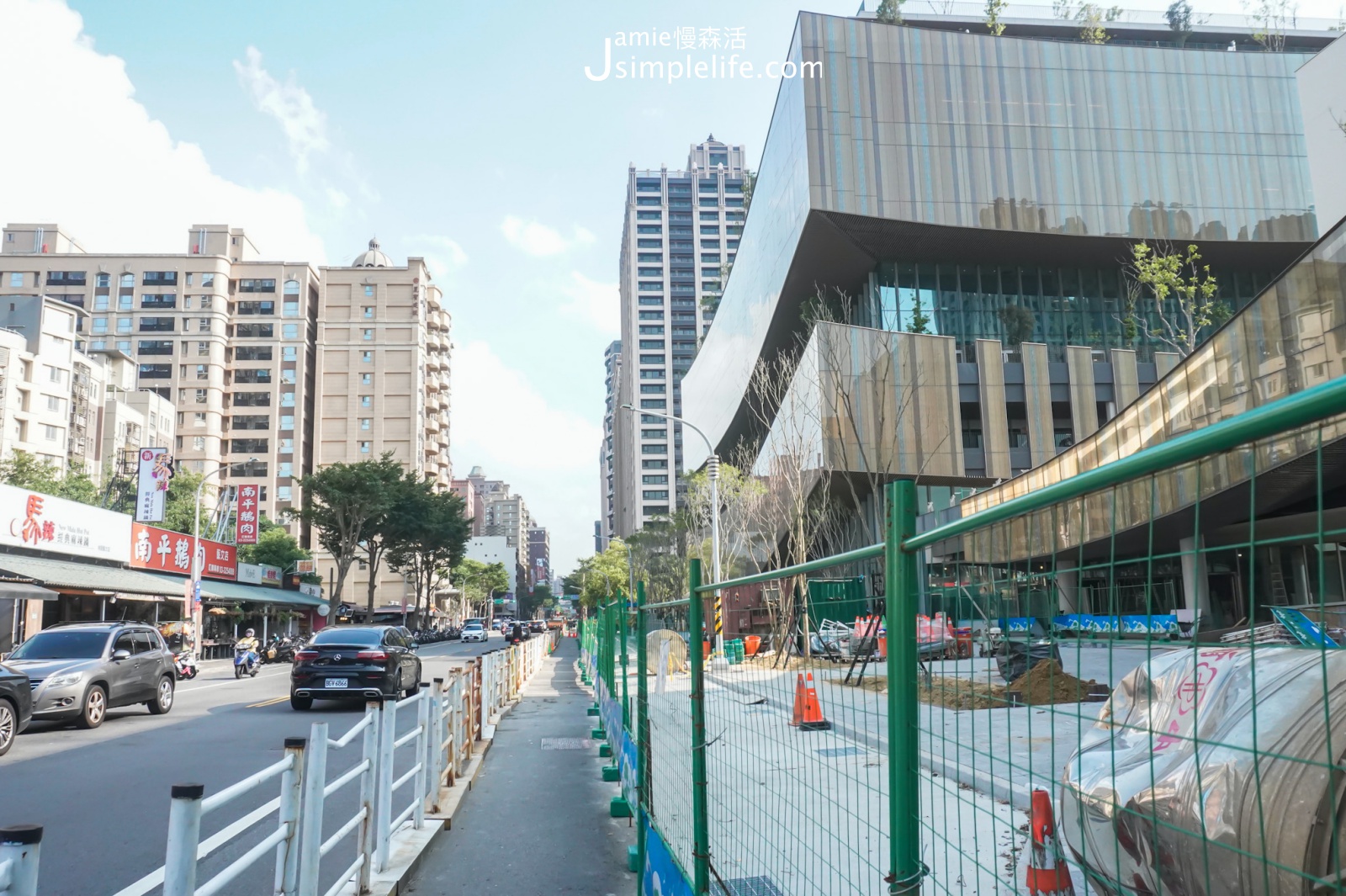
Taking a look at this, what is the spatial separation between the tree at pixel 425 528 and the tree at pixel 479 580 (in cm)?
3227

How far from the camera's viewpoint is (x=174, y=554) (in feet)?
131

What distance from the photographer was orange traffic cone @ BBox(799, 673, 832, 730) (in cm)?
355

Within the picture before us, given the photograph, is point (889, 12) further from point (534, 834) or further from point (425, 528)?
point (534, 834)

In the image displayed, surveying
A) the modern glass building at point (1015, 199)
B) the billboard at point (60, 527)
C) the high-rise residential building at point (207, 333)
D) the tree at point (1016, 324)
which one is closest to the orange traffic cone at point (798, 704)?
the billboard at point (60, 527)

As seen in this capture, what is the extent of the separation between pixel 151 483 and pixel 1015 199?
3718 centimetres

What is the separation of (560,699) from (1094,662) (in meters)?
18.4

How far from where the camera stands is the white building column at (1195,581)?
1546mm

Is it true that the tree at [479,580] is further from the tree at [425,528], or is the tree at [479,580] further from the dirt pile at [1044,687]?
the dirt pile at [1044,687]

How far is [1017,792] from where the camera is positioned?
7883 millimetres

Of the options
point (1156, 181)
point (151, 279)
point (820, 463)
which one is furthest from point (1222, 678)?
point (151, 279)

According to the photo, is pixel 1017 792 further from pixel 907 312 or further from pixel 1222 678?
pixel 907 312

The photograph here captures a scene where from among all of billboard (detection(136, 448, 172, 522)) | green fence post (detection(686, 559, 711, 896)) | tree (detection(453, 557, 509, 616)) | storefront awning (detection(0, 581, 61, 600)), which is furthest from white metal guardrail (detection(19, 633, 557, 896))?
tree (detection(453, 557, 509, 616))

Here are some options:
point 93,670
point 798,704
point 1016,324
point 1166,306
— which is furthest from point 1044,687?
point 1166,306

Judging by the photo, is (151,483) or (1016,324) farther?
(1016,324)
